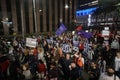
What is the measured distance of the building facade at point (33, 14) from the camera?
4334 cm

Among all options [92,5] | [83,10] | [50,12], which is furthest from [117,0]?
[83,10]

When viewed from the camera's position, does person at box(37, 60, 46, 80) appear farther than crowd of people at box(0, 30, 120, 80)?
→ Yes

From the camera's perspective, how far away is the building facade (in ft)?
Result: 142

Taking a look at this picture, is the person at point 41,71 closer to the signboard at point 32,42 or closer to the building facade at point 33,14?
the signboard at point 32,42

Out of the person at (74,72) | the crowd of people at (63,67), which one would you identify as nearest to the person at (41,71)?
the crowd of people at (63,67)

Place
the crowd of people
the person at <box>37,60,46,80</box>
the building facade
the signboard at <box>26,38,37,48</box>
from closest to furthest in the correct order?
the crowd of people, the person at <box>37,60,46,80</box>, the signboard at <box>26,38,37,48</box>, the building facade

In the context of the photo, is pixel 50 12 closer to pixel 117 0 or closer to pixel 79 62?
pixel 117 0

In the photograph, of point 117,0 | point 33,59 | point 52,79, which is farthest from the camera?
point 117,0

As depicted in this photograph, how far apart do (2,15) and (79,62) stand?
117ft

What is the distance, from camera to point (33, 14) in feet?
158

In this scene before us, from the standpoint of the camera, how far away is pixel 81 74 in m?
8.65

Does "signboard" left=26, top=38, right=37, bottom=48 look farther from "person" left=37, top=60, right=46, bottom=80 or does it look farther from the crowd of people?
"person" left=37, top=60, right=46, bottom=80

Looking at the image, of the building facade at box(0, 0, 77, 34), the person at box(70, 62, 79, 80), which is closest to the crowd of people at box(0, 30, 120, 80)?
the person at box(70, 62, 79, 80)

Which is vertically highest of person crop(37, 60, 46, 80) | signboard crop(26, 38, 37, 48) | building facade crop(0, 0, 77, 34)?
building facade crop(0, 0, 77, 34)
